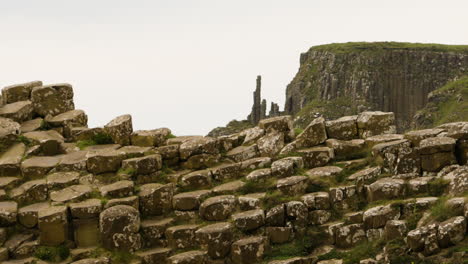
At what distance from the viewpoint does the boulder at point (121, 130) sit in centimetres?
2717

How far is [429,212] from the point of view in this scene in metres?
20.3

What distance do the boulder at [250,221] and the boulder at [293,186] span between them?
1323 millimetres

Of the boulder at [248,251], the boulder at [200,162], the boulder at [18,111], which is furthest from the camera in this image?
the boulder at [18,111]

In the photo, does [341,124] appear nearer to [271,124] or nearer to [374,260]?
[271,124]

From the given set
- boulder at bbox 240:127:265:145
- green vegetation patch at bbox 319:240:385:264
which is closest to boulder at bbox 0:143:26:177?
boulder at bbox 240:127:265:145

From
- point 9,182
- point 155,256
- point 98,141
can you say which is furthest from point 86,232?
point 98,141

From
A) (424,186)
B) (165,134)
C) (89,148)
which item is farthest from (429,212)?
(89,148)

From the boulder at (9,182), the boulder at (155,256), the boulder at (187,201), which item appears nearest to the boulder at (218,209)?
the boulder at (187,201)

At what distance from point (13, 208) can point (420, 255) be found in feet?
42.8

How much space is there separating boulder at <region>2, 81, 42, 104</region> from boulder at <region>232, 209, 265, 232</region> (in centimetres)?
1249

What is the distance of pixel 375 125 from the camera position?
1024 inches

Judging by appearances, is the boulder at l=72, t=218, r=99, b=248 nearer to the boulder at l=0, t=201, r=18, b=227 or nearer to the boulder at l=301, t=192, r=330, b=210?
the boulder at l=0, t=201, r=18, b=227

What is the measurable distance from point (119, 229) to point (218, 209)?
10.6ft

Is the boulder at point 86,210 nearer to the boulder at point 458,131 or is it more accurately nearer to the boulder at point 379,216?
the boulder at point 379,216
